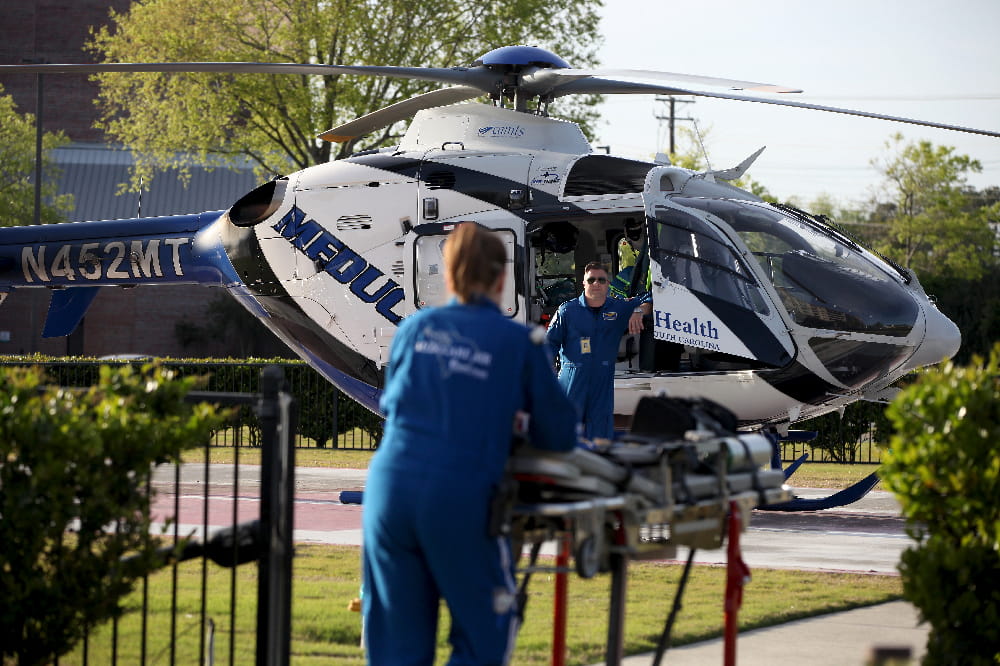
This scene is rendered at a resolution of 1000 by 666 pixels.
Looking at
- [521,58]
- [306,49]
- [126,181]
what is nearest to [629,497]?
[521,58]

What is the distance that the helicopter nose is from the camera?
1012 cm

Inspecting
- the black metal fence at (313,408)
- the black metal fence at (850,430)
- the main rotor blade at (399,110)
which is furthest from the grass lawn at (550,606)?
the black metal fence at (313,408)

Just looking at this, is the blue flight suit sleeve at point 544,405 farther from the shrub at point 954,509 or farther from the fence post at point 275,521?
the shrub at point 954,509

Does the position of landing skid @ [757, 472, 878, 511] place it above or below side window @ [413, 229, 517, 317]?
below

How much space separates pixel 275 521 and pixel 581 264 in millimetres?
7354

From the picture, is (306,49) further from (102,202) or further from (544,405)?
(544,405)

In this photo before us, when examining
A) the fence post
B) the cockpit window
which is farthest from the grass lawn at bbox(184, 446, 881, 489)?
the fence post

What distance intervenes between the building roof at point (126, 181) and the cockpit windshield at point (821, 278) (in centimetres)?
3725

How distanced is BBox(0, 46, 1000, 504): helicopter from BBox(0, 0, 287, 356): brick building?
3338 centimetres

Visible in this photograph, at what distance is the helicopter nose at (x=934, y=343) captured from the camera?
1012 centimetres

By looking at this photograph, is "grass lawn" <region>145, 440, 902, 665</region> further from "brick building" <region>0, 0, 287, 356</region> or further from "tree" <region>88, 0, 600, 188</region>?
"brick building" <region>0, 0, 287, 356</region>

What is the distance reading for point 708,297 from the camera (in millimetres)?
10086

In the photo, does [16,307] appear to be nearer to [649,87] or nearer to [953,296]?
[953,296]

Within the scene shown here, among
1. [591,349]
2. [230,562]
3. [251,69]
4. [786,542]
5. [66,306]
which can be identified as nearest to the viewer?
[230,562]
